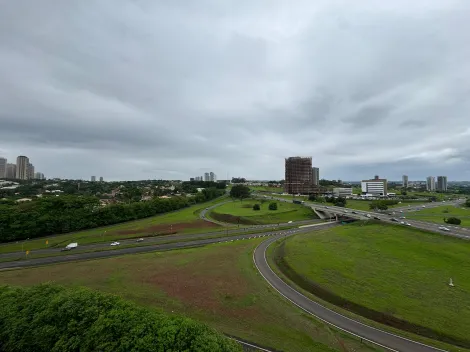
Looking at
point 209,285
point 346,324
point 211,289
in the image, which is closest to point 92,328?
point 211,289

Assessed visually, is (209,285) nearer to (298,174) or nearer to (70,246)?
(70,246)

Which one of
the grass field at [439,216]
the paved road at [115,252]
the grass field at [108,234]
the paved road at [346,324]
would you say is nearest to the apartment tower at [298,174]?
the grass field at [439,216]

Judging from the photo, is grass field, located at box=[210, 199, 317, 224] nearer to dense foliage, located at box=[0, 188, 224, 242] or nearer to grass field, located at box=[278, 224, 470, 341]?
grass field, located at box=[278, 224, 470, 341]

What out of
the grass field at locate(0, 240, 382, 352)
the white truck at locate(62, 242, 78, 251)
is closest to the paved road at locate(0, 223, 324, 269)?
the white truck at locate(62, 242, 78, 251)

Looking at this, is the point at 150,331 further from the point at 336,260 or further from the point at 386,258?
the point at 386,258

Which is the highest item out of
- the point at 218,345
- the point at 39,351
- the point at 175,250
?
the point at 218,345

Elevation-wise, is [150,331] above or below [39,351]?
above

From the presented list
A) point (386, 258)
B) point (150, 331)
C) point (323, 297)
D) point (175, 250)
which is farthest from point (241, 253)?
point (150, 331)
